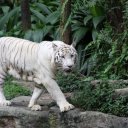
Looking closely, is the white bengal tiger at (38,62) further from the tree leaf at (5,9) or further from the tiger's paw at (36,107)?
the tree leaf at (5,9)

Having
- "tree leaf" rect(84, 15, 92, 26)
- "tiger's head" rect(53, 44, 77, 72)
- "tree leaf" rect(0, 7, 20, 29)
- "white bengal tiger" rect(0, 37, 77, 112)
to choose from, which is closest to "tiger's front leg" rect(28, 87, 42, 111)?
"white bengal tiger" rect(0, 37, 77, 112)

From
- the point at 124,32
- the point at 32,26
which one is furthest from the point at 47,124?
the point at 32,26

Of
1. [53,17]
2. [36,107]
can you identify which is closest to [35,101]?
[36,107]

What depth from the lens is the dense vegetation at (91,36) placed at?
7.32 metres

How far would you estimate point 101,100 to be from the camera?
720 cm

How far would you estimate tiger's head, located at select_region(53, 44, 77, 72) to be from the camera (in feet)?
21.9

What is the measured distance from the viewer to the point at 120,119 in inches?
254

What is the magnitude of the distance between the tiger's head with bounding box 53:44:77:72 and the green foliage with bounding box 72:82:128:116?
28.5 inches

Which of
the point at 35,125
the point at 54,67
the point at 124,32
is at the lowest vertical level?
the point at 35,125

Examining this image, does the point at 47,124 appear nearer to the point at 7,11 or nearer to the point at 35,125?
the point at 35,125

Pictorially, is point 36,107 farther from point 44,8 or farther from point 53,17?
point 44,8

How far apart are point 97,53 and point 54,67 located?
3.27m

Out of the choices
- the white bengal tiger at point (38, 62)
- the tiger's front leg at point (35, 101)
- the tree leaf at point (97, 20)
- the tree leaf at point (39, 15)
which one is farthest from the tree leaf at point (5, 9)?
the tiger's front leg at point (35, 101)

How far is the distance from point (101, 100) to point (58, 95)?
2.10 ft
